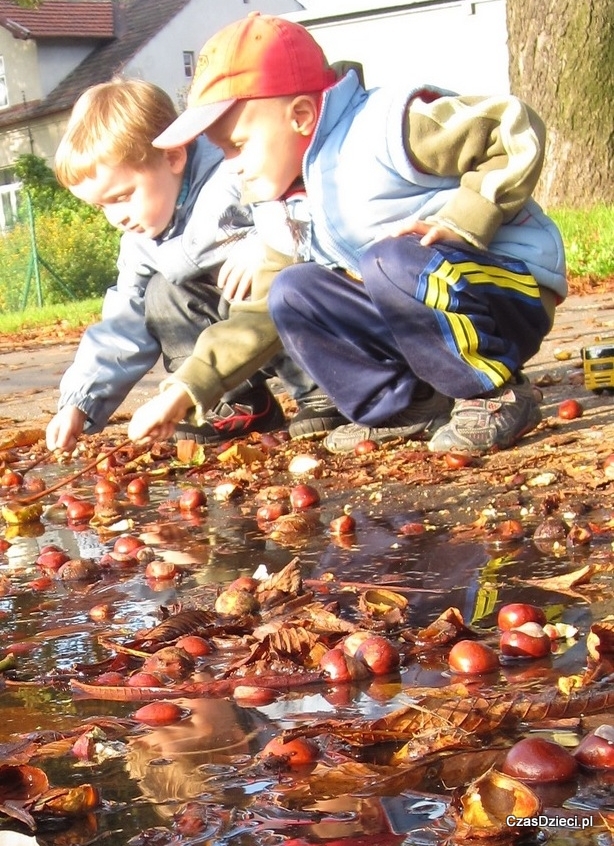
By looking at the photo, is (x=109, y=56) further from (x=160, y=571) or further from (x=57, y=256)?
(x=160, y=571)

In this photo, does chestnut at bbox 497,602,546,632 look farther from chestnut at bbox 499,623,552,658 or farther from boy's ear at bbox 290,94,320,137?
boy's ear at bbox 290,94,320,137

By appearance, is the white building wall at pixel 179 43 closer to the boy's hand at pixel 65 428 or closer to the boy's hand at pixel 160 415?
the boy's hand at pixel 65 428

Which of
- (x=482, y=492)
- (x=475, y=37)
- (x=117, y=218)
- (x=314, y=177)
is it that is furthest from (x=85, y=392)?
(x=475, y=37)

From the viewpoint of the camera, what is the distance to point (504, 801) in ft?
4.75

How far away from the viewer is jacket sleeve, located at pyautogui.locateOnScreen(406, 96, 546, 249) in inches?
147

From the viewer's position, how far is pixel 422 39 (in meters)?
29.9

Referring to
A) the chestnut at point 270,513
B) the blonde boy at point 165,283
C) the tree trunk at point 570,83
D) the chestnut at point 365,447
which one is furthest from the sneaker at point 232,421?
the tree trunk at point 570,83

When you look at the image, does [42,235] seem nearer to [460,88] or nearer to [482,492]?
[460,88]

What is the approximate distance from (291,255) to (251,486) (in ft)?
2.86

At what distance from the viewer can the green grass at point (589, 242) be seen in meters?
10.4

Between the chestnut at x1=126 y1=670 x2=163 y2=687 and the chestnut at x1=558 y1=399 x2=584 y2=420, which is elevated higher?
the chestnut at x1=126 y1=670 x2=163 y2=687

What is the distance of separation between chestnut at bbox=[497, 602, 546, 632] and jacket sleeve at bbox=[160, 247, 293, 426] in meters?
1.83

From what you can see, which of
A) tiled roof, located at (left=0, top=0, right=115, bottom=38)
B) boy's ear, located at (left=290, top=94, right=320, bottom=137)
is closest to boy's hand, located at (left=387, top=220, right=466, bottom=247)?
boy's ear, located at (left=290, top=94, right=320, bottom=137)

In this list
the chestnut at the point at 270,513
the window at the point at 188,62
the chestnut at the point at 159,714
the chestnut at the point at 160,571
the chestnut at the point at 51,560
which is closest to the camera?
the chestnut at the point at 159,714
